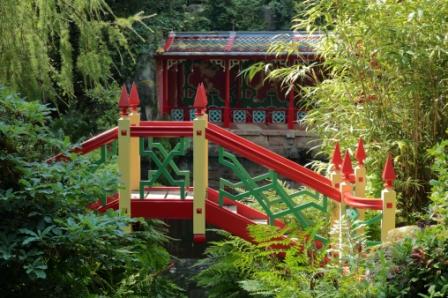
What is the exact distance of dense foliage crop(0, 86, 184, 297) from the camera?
3.33 metres

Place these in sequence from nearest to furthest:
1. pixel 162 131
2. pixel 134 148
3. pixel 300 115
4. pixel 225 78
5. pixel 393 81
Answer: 1. pixel 162 131
2. pixel 134 148
3. pixel 393 81
4. pixel 300 115
5. pixel 225 78

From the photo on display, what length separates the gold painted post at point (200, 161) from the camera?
5.00 metres

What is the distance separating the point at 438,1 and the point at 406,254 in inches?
105

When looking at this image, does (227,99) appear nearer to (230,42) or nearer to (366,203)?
(230,42)

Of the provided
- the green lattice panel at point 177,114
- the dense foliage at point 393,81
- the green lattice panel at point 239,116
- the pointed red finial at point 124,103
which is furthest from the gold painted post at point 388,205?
the green lattice panel at point 177,114

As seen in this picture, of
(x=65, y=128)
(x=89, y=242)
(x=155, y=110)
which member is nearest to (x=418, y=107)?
(x=89, y=242)

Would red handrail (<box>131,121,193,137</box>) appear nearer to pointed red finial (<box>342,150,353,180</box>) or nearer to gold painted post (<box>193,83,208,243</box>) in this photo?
gold painted post (<box>193,83,208,243</box>)

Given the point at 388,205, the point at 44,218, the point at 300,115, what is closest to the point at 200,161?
the point at 388,205

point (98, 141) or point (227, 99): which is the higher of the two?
point (98, 141)

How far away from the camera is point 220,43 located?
1347 centimetres

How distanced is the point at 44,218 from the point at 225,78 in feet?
36.4

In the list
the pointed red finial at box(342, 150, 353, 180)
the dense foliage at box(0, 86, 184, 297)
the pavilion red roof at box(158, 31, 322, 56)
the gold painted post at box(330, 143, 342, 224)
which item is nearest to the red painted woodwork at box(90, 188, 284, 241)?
the gold painted post at box(330, 143, 342, 224)

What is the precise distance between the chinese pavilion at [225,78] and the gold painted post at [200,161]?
7.57 meters

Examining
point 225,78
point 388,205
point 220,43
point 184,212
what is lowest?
point 184,212
